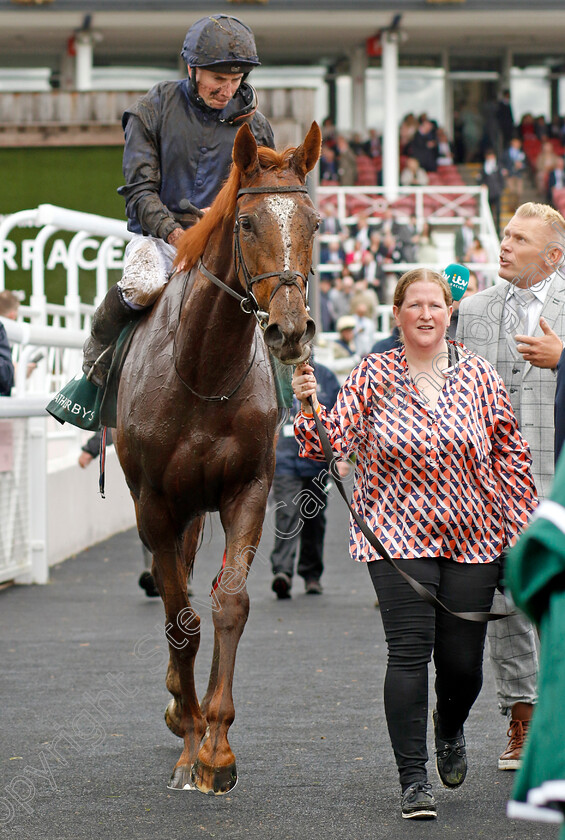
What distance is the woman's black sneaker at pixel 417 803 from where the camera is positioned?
14.1ft

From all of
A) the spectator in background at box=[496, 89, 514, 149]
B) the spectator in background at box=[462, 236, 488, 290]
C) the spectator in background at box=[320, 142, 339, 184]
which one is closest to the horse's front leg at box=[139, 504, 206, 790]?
the spectator in background at box=[462, 236, 488, 290]

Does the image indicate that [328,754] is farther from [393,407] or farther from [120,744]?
[393,407]

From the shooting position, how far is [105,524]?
43.2 ft

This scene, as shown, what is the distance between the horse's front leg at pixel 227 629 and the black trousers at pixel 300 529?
4.17m

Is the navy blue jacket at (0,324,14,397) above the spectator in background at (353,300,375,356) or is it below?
below

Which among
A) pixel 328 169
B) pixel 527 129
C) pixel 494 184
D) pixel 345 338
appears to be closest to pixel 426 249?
pixel 494 184

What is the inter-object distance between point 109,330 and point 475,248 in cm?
1742

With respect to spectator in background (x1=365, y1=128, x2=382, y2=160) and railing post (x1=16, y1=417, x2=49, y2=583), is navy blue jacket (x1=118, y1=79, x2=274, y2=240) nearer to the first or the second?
railing post (x1=16, y1=417, x2=49, y2=583)

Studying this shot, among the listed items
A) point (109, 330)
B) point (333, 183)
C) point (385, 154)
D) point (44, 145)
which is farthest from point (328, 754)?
point (385, 154)

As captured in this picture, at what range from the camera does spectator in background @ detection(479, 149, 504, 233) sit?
26.0 metres

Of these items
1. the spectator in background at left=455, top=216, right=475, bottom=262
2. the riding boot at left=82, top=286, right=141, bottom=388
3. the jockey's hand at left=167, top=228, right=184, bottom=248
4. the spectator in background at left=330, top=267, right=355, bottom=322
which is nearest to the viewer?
the jockey's hand at left=167, top=228, right=184, bottom=248

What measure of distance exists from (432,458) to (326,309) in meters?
17.1

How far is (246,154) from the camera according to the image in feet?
15.0

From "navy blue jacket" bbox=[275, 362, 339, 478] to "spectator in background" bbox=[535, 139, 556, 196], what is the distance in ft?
59.2
